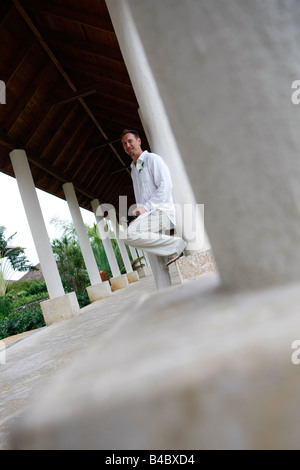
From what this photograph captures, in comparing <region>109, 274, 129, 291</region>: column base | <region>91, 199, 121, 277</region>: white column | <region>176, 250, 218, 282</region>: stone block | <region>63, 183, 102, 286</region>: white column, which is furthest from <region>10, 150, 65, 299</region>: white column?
<region>91, 199, 121, 277</region>: white column

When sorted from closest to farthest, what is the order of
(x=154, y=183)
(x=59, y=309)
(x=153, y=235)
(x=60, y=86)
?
(x=153, y=235) → (x=154, y=183) → (x=59, y=309) → (x=60, y=86)

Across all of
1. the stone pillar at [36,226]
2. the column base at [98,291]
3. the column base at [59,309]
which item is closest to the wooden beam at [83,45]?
the stone pillar at [36,226]

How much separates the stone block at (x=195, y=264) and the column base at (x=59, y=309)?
458 cm

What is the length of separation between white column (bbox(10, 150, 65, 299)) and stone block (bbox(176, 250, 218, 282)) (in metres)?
4.90

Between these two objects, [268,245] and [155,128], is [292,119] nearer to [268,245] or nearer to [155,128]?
[268,245]

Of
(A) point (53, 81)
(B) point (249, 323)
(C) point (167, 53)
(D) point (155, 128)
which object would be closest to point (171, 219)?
(D) point (155, 128)

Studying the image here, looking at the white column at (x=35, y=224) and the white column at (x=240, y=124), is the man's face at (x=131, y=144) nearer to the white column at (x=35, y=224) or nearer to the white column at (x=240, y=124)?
the white column at (x=240, y=124)

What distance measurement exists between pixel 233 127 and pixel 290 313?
280 millimetres

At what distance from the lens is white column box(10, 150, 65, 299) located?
8359 millimetres

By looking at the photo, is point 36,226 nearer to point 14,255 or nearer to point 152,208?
point 152,208

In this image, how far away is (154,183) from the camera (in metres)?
3.52

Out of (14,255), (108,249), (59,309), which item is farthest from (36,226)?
(14,255)

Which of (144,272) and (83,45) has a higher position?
(83,45)

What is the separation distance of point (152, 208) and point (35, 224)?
5590 mm
